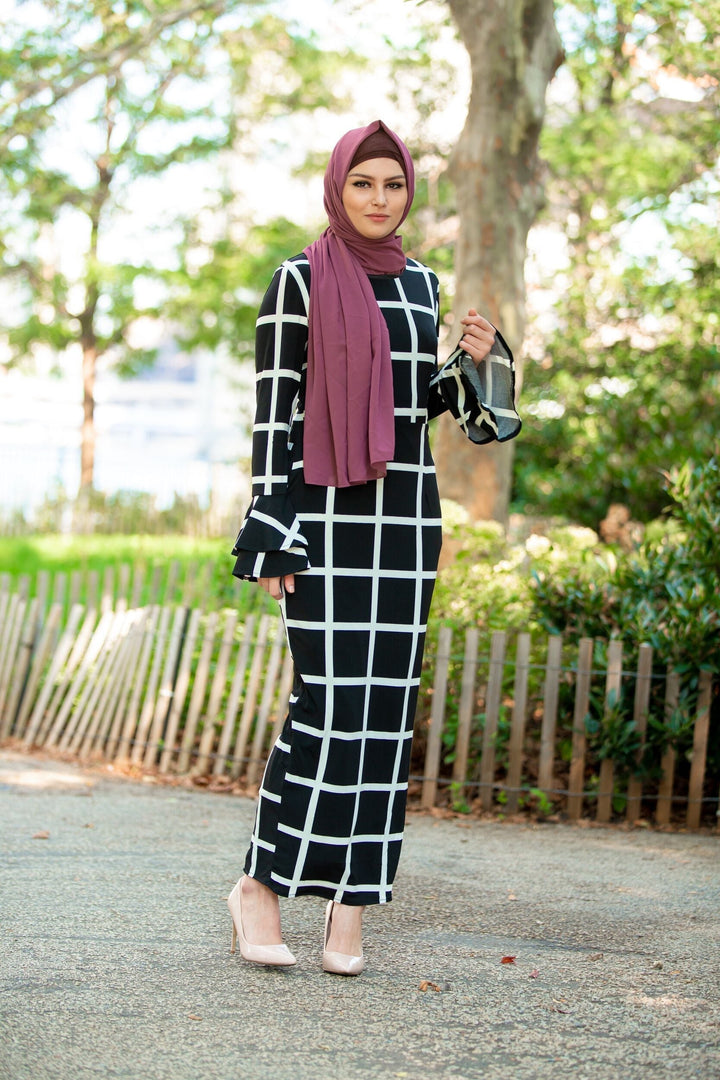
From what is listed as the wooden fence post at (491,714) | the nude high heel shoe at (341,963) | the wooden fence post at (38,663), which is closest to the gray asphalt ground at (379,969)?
the nude high heel shoe at (341,963)

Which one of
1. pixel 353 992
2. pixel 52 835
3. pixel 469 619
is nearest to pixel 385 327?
pixel 353 992

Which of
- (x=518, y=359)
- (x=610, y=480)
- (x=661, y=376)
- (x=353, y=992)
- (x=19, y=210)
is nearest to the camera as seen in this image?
(x=353, y=992)

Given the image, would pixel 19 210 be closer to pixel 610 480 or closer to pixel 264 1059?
pixel 610 480

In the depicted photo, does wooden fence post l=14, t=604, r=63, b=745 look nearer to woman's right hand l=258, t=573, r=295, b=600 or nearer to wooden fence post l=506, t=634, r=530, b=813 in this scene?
wooden fence post l=506, t=634, r=530, b=813

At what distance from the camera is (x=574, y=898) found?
12.5ft

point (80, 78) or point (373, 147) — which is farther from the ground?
point (80, 78)

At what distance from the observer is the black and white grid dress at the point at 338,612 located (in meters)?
2.87

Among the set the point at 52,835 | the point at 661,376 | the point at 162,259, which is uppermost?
the point at 162,259

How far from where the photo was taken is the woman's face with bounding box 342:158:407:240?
9.68 ft

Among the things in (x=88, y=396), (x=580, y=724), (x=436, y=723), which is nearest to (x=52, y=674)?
(x=436, y=723)

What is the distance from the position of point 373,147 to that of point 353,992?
208 cm

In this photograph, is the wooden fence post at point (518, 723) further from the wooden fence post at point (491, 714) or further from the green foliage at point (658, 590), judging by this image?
the green foliage at point (658, 590)

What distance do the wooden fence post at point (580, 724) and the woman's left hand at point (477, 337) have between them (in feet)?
7.98

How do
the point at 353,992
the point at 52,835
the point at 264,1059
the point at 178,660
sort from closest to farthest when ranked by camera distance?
the point at 264,1059 < the point at 353,992 < the point at 52,835 < the point at 178,660
